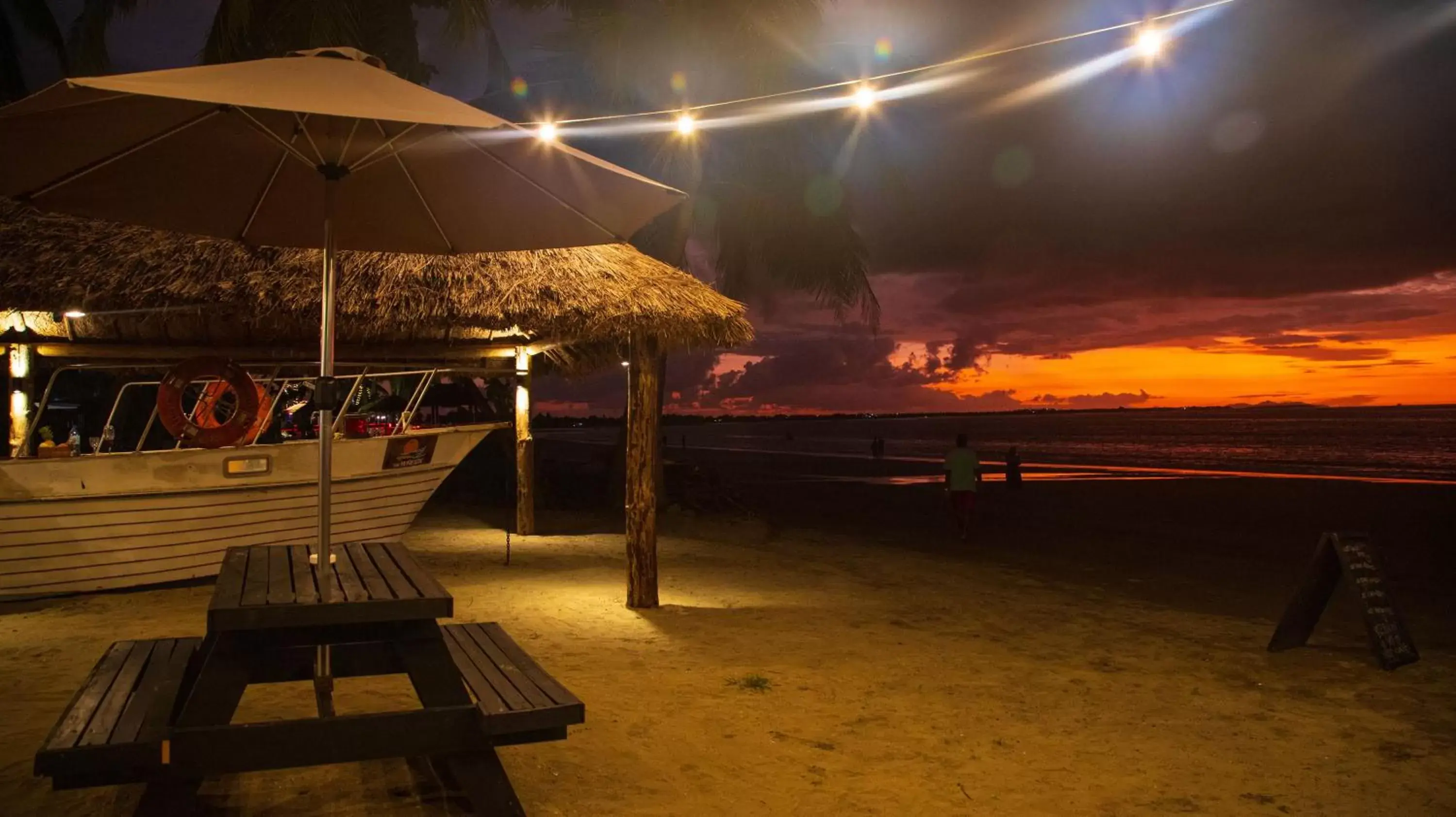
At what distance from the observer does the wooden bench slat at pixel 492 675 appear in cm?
326

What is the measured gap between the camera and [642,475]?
8133 millimetres

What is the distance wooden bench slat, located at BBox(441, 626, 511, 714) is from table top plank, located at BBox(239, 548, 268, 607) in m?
0.61

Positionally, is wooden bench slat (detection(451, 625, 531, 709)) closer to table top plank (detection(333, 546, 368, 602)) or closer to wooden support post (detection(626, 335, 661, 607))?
table top plank (detection(333, 546, 368, 602))

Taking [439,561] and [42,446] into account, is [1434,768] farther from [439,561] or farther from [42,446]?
[42,446]

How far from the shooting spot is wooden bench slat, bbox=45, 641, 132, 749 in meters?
2.87

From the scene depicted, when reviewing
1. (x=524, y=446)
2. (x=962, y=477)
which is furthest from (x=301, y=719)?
(x=962, y=477)

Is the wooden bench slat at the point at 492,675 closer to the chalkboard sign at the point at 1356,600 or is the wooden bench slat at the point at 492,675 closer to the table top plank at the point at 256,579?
the table top plank at the point at 256,579

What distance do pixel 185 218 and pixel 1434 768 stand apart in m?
6.78

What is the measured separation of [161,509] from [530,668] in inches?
243

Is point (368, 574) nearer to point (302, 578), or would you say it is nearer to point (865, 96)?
point (302, 578)

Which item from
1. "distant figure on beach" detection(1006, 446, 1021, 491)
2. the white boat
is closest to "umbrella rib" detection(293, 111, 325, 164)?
the white boat

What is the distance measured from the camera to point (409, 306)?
889 cm

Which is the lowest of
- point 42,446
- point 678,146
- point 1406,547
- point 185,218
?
point 1406,547

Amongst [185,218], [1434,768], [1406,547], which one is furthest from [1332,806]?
[1406,547]
